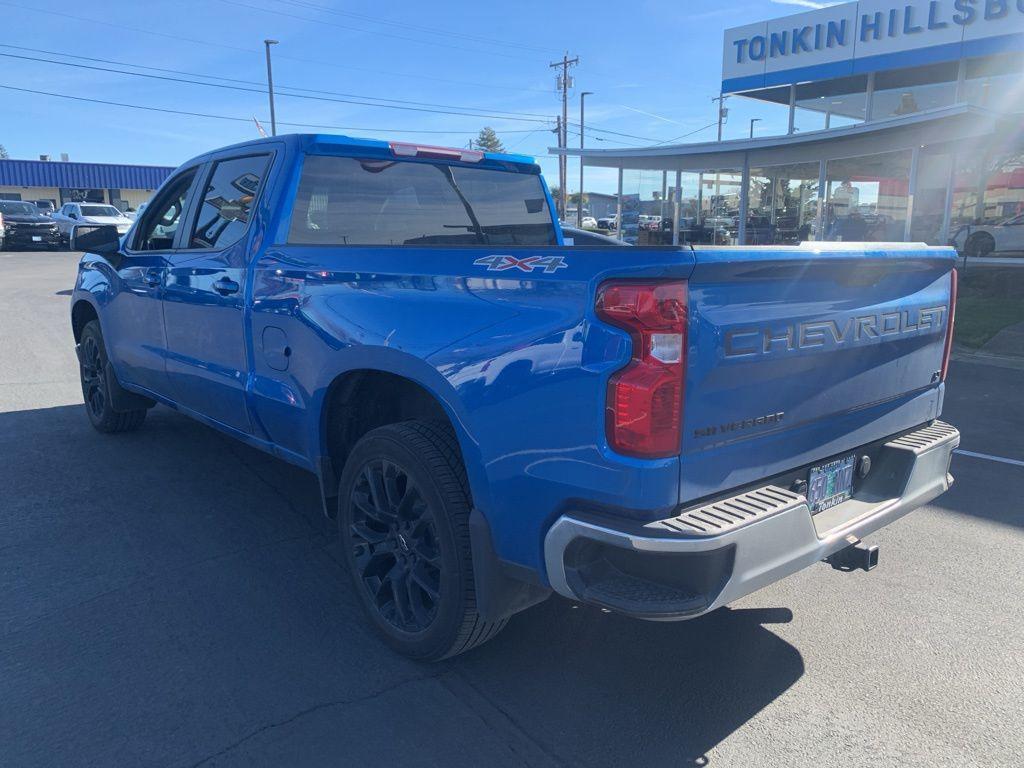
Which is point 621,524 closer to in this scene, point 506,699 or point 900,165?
point 506,699

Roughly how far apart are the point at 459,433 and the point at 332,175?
77.7 inches

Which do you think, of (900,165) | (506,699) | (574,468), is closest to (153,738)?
(506,699)

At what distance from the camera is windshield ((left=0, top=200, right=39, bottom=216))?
32.3 m

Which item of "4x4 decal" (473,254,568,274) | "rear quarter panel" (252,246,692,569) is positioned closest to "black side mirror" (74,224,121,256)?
"rear quarter panel" (252,246,692,569)

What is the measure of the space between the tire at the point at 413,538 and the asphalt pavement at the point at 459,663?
0.18 meters

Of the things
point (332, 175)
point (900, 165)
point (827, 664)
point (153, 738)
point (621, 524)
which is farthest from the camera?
point (900, 165)

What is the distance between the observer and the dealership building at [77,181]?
54125mm

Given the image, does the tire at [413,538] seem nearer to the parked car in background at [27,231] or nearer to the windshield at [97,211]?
the parked car in background at [27,231]

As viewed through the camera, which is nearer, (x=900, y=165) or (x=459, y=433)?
(x=459, y=433)

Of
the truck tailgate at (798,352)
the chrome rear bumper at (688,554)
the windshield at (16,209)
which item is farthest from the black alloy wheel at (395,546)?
the windshield at (16,209)

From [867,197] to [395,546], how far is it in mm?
19237

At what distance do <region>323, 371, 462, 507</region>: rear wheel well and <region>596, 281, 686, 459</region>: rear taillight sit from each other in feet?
3.97

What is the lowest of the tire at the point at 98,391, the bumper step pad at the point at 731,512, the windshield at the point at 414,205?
the tire at the point at 98,391

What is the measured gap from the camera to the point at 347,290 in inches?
129
